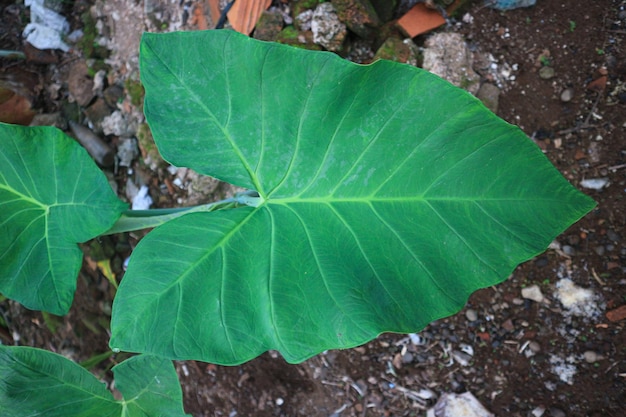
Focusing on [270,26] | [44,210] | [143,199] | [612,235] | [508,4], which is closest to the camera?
[44,210]

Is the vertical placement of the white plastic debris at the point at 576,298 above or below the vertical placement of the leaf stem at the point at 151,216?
below

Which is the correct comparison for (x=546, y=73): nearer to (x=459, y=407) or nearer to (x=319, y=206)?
(x=319, y=206)

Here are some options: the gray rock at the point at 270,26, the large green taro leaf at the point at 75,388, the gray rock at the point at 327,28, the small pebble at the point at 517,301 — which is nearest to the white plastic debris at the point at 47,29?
the gray rock at the point at 270,26

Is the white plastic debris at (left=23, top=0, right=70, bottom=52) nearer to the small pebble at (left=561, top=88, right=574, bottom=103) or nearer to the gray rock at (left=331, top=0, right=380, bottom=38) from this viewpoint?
the gray rock at (left=331, top=0, right=380, bottom=38)

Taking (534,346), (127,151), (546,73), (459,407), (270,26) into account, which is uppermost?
(270,26)

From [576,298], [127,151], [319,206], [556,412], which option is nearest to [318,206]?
[319,206]

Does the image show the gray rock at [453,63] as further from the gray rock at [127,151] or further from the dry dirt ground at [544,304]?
the gray rock at [127,151]

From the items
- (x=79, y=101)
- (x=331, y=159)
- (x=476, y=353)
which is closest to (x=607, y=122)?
(x=476, y=353)
